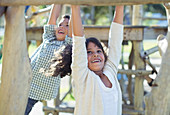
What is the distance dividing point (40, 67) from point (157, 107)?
1211mm

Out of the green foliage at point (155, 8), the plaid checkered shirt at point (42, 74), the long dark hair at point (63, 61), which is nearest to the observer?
the long dark hair at point (63, 61)

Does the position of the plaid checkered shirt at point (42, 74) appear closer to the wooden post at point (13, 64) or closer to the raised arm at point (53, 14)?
the raised arm at point (53, 14)

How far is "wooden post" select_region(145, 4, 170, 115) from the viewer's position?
1872 mm

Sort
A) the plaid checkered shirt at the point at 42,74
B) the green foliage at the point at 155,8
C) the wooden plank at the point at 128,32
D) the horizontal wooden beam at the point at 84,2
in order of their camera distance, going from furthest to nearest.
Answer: the green foliage at the point at 155,8
the wooden plank at the point at 128,32
the plaid checkered shirt at the point at 42,74
the horizontal wooden beam at the point at 84,2

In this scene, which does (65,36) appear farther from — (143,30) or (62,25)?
(143,30)

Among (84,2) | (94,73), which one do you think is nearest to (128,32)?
(94,73)

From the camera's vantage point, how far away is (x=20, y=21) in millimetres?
1789

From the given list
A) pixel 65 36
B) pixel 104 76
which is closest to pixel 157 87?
pixel 104 76

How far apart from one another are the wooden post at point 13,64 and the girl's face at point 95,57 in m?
0.50

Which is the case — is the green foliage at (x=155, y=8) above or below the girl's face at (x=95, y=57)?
above

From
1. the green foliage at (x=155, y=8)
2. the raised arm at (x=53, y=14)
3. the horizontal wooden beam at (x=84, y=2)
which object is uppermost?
the green foliage at (x=155, y=8)

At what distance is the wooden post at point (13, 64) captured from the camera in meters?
1.77

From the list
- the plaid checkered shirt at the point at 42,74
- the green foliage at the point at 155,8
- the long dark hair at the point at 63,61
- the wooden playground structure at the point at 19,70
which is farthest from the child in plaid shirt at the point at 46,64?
the green foliage at the point at 155,8

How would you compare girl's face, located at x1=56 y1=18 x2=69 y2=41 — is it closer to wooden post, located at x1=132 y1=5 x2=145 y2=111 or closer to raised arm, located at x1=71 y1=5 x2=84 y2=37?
raised arm, located at x1=71 y1=5 x2=84 y2=37
